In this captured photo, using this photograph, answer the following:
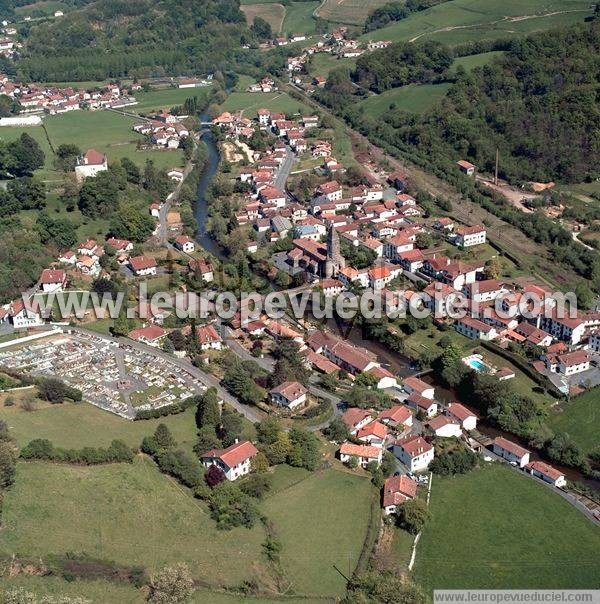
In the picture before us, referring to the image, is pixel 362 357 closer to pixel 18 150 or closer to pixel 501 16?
pixel 18 150

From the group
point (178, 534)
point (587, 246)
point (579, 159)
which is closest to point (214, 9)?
point (579, 159)

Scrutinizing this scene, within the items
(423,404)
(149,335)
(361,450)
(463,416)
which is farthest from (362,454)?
(149,335)

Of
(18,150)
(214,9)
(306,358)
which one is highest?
(214,9)

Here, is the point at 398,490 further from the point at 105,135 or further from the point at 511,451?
the point at 105,135

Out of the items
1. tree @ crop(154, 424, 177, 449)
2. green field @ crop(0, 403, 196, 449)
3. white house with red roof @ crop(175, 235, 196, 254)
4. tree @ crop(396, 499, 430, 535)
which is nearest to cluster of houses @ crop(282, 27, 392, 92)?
white house with red roof @ crop(175, 235, 196, 254)

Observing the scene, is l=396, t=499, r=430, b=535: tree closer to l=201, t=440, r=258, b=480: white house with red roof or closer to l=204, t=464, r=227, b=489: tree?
l=201, t=440, r=258, b=480: white house with red roof

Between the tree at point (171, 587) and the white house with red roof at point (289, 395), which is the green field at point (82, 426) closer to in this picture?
the white house with red roof at point (289, 395)
